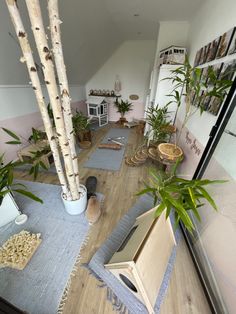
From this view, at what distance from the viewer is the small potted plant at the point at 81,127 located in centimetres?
271

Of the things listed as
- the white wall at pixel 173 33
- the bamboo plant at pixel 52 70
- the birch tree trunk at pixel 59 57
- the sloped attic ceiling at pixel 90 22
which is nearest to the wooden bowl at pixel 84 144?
the sloped attic ceiling at pixel 90 22

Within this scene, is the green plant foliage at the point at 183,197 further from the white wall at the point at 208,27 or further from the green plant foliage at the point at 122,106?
the green plant foliage at the point at 122,106

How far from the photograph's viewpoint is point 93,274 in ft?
3.43

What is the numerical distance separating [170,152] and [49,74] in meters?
1.50

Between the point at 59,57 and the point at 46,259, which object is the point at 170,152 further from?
the point at 46,259

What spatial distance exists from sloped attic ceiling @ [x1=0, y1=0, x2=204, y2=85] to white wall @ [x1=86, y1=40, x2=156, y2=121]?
3.05 feet

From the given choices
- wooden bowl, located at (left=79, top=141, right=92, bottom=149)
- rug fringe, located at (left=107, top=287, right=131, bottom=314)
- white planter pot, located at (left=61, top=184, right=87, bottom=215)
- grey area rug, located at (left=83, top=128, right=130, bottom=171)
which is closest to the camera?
rug fringe, located at (left=107, top=287, right=131, bottom=314)

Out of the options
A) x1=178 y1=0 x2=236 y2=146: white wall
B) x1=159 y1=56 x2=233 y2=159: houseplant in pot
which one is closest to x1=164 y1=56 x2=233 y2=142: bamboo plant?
x1=159 y1=56 x2=233 y2=159: houseplant in pot

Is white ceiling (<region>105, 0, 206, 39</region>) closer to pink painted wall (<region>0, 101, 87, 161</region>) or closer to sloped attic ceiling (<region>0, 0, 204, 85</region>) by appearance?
sloped attic ceiling (<region>0, 0, 204, 85</region>)

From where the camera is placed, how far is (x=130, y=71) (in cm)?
423

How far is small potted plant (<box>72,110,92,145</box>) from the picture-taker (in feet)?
8.89

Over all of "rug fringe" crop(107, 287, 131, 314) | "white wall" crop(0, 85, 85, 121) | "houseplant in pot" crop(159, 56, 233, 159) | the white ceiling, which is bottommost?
"rug fringe" crop(107, 287, 131, 314)

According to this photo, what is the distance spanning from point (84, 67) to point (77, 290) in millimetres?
4082

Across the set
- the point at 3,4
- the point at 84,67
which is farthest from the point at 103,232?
the point at 84,67
